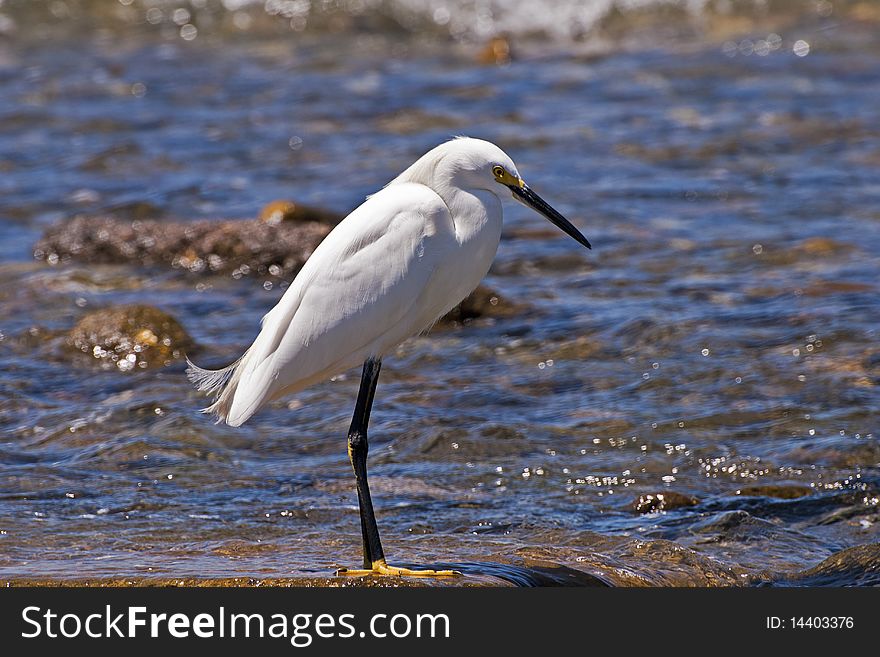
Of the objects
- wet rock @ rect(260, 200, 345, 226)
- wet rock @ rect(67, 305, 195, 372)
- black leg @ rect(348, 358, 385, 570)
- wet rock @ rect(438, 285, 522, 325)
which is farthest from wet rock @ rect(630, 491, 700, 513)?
wet rock @ rect(260, 200, 345, 226)

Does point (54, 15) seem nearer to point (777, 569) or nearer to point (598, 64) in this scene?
point (598, 64)

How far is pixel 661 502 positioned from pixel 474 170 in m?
1.83

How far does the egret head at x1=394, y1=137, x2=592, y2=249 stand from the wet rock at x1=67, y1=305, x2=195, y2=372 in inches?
125

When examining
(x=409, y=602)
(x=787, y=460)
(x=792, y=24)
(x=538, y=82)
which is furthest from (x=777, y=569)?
(x=792, y=24)

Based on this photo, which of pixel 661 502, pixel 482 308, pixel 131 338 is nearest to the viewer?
pixel 661 502

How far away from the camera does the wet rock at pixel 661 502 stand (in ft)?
18.6

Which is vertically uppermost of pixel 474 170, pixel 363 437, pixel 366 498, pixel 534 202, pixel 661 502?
pixel 474 170

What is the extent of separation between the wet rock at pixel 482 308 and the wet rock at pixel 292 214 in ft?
5.21

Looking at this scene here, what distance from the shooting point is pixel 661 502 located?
18.7 ft

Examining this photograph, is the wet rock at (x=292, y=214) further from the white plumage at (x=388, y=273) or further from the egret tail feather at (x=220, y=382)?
the white plumage at (x=388, y=273)

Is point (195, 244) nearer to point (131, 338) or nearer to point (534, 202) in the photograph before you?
point (131, 338)

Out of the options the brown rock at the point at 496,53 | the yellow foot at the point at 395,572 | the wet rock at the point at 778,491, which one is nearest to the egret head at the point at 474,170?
the yellow foot at the point at 395,572

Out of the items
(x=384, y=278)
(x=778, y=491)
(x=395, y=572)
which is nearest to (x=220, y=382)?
(x=384, y=278)

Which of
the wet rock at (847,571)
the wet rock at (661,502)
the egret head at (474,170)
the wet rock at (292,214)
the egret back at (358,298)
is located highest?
the egret head at (474,170)
